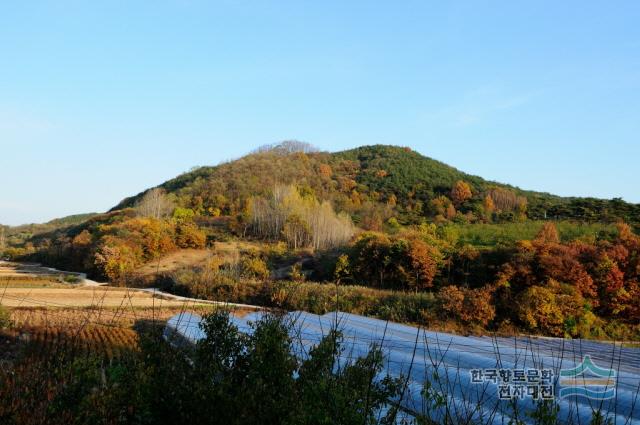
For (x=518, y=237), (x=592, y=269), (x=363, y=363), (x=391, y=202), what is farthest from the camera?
(x=391, y=202)

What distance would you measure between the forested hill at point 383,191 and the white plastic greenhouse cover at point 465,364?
30037 millimetres

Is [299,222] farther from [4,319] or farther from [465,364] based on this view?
[465,364]

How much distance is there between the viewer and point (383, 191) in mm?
64438

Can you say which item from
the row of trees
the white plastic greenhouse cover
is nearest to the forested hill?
the row of trees

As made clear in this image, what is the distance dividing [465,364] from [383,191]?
56.6 meters

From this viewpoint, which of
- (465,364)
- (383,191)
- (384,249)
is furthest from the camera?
(383,191)

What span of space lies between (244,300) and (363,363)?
20304 mm

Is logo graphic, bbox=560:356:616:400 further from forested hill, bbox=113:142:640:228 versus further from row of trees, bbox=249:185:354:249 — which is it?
forested hill, bbox=113:142:640:228

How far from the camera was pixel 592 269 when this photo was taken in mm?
18578

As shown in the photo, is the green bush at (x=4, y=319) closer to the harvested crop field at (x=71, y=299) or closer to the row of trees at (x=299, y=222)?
the harvested crop field at (x=71, y=299)

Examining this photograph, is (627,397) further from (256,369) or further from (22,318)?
(22,318)

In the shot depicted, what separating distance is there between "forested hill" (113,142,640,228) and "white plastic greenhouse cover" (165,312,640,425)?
30037mm

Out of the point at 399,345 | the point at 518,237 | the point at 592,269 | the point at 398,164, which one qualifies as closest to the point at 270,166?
the point at 398,164

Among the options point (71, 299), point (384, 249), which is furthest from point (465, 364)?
point (71, 299)
